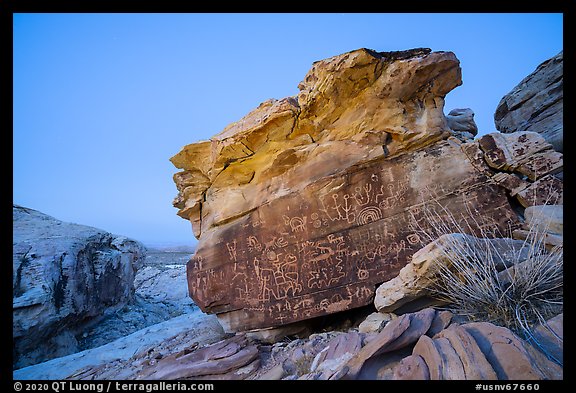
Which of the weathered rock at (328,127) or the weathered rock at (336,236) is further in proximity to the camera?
the weathered rock at (328,127)

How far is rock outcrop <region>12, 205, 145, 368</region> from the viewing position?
8273 mm

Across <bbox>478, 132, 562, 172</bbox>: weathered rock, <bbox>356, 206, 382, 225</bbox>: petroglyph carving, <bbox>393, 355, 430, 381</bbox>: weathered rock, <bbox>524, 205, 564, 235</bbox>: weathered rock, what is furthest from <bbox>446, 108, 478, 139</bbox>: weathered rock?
<bbox>393, 355, 430, 381</bbox>: weathered rock

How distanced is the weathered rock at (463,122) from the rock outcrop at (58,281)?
11885 mm

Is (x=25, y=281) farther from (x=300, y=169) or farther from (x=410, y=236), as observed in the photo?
(x=410, y=236)

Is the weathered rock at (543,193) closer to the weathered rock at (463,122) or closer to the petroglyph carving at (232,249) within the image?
the weathered rock at (463,122)

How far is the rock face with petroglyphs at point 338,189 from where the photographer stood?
5117 millimetres

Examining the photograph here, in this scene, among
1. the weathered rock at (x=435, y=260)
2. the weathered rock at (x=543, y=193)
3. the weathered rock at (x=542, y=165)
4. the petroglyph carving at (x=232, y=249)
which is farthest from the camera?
the petroglyph carving at (x=232, y=249)

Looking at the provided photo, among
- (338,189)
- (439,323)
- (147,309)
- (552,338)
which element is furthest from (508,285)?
(147,309)

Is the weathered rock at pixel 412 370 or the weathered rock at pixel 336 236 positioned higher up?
the weathered rock at pixel 336 236

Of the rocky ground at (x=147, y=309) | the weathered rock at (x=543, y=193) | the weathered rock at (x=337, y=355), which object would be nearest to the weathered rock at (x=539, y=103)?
the weathered rock at (x=543, y=193)

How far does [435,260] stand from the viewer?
3.68 meters

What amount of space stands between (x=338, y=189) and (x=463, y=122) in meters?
3.39

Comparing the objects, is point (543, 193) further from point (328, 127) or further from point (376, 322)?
point (328, 127)
